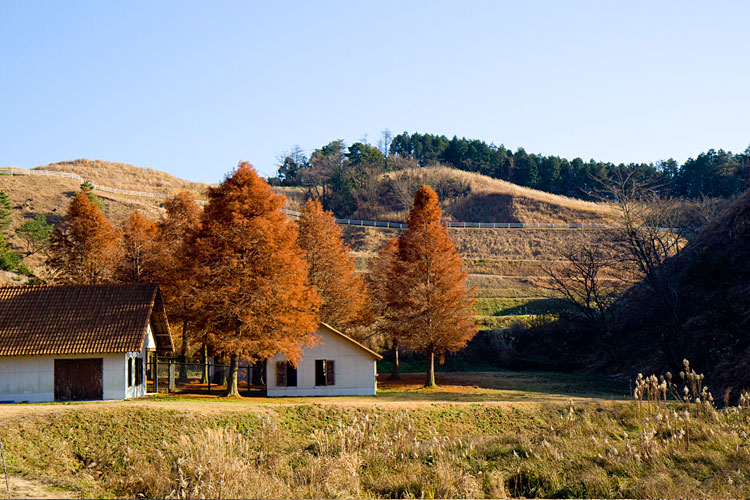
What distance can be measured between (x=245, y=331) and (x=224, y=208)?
577 cm

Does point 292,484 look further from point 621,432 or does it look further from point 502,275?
point 502,275

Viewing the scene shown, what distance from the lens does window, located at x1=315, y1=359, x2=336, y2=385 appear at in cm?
3244

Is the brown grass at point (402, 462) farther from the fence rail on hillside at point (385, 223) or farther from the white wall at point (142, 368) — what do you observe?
the fence rail on hillside at point (385, 223)

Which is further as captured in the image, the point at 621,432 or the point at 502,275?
the point at 502,275

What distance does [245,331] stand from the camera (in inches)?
1158

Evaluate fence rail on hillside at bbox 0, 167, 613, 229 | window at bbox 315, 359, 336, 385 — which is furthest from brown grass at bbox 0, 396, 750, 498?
fence rail on hillside at bbox 0, 167, 613, 229

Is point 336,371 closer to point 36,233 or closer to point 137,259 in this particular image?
point 137,259

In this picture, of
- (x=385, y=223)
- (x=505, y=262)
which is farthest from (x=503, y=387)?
(x=385, y=223)

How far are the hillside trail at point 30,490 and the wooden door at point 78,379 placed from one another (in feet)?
47.9

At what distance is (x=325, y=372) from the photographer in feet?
107

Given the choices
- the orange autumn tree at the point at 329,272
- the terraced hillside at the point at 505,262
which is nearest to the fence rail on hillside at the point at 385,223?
the terraced hillside at the point at 505,262

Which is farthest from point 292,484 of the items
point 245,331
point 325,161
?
point 325,161

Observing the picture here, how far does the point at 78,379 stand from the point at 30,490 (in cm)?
1646

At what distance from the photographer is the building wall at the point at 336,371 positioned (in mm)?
32062
